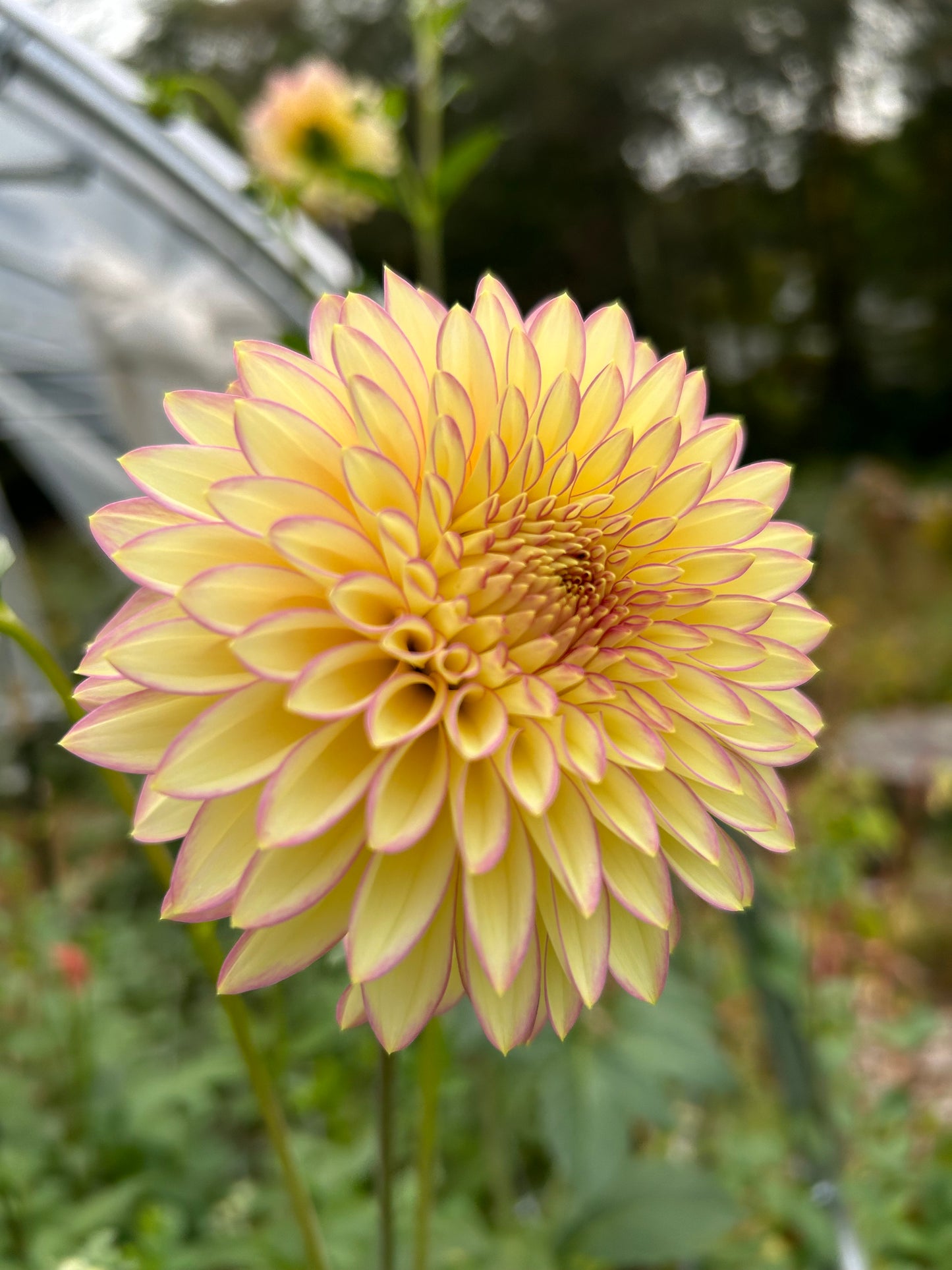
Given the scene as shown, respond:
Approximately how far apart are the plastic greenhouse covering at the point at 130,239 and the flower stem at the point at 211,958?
38.0 inches

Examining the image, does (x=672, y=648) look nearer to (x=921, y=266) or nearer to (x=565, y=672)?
(x=565, y=672)

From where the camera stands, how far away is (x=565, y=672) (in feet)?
1.33

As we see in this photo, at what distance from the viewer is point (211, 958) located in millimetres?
399

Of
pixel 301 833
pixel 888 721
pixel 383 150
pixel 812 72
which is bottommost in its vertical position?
pixel 888 721

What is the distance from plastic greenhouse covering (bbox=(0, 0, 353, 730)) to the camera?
136 centimetres

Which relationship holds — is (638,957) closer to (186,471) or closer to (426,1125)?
(426,1125)

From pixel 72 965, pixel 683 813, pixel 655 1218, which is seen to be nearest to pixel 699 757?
pixel 683 813

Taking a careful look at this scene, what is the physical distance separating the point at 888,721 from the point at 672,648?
3926mm

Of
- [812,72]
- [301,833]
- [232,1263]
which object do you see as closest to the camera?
[301,833]

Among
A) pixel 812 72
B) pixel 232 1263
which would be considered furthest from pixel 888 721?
pixel 812 72

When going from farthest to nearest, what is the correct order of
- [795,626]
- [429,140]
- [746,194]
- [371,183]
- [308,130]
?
[746,194] < [308,130] < [429,140] < [371,183] < [795,626]

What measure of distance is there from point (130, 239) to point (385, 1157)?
195cm

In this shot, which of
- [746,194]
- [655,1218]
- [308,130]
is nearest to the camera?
[655,1218]

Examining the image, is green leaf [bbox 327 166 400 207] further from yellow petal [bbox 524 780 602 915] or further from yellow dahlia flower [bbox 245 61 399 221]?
yellow petal [bbox 524 780 602 915]
